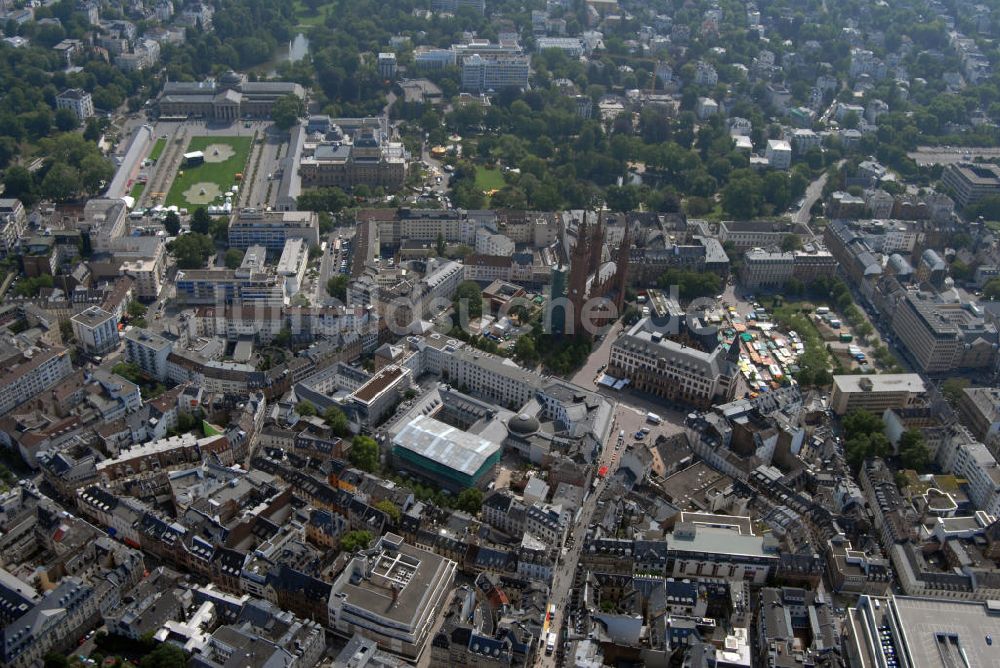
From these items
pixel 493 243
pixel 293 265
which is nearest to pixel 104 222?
pixel 293 265

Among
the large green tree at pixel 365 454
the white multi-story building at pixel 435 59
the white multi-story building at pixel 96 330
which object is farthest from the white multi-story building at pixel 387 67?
the large green tree at pixel 365 454

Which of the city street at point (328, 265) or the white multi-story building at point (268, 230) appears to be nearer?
the city street at point (328, 265)

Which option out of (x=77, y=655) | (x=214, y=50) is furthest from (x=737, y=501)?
(x=214, y=50)

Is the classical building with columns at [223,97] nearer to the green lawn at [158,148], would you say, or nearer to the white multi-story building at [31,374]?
the green lawn at [158,148]

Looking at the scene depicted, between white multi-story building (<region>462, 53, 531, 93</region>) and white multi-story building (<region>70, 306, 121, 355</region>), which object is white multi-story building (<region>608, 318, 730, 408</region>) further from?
white multi-story building (<region>462, 53, 531, 93</region>)

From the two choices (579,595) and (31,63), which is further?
(31,63)

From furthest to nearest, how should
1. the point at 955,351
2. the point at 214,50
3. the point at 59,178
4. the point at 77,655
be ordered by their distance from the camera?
1. the point at 214,50
2. the point at 59,178
3. the point at 955,351
4. the point at 77,655

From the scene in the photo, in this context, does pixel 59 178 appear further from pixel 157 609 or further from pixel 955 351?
pixel 955 351

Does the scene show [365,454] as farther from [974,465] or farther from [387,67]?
[387,67]
